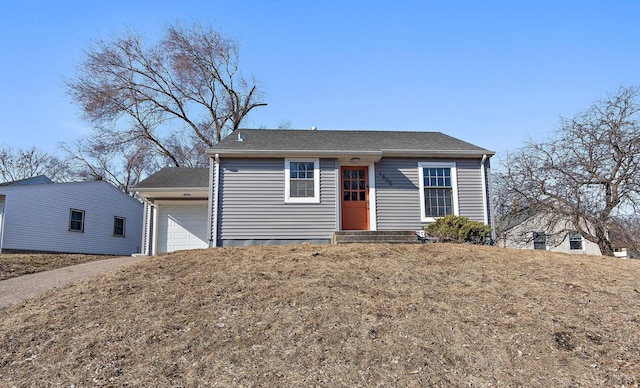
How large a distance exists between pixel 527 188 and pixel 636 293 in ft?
29.3

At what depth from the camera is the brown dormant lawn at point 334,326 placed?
4.48 metres

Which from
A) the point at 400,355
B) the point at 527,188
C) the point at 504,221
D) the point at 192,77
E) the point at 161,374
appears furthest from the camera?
the point at 192,77

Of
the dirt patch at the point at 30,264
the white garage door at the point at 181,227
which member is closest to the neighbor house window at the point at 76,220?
the dirt patch at the point at 30,264

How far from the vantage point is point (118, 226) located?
824 inches

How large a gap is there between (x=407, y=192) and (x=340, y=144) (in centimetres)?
222

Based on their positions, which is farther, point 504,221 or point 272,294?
point 504,221

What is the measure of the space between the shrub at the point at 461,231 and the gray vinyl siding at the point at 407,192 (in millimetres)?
1083

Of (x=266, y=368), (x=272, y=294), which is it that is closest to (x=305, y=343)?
(x=266, y=368)

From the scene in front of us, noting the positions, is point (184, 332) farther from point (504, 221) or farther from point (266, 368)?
point (504, 221)

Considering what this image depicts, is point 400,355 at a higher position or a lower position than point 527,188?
lower

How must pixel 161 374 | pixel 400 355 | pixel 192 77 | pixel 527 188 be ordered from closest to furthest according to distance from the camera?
pixel 161 374, pixel 400 355, pixel 527 188, pixel 192 77

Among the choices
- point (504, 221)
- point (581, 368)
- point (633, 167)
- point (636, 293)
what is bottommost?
point (581, 368)

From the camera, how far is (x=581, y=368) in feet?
15.1

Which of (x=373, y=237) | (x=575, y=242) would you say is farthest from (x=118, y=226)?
(x=575, y=242)
